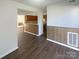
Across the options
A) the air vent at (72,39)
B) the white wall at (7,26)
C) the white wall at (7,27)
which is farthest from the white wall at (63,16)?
the white wall at (7,27)

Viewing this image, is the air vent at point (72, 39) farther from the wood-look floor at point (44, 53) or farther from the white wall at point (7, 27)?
the white wall at point (7, 27)

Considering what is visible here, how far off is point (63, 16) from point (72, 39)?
1581mm

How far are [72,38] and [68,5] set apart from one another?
1967 mm

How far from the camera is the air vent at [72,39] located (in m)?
4.29

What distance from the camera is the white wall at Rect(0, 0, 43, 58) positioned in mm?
3426

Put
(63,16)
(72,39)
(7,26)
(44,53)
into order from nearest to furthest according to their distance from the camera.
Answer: (7,26), (44,53), (72,39), (63,16)

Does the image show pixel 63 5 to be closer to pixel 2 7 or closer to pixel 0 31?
pixel 2 7

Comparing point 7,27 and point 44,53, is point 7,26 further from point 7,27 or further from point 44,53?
point 44,53

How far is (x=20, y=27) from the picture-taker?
11.5 m

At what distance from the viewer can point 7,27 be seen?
371cm

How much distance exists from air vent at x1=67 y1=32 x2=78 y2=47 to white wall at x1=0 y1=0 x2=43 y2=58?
8.72 ft

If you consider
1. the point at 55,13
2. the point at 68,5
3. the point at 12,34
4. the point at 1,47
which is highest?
the point at 68,5

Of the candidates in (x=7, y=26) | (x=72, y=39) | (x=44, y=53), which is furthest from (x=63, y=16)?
(x=7, y=26)

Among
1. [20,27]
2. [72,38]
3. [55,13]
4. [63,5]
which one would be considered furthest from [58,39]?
[20,27]
